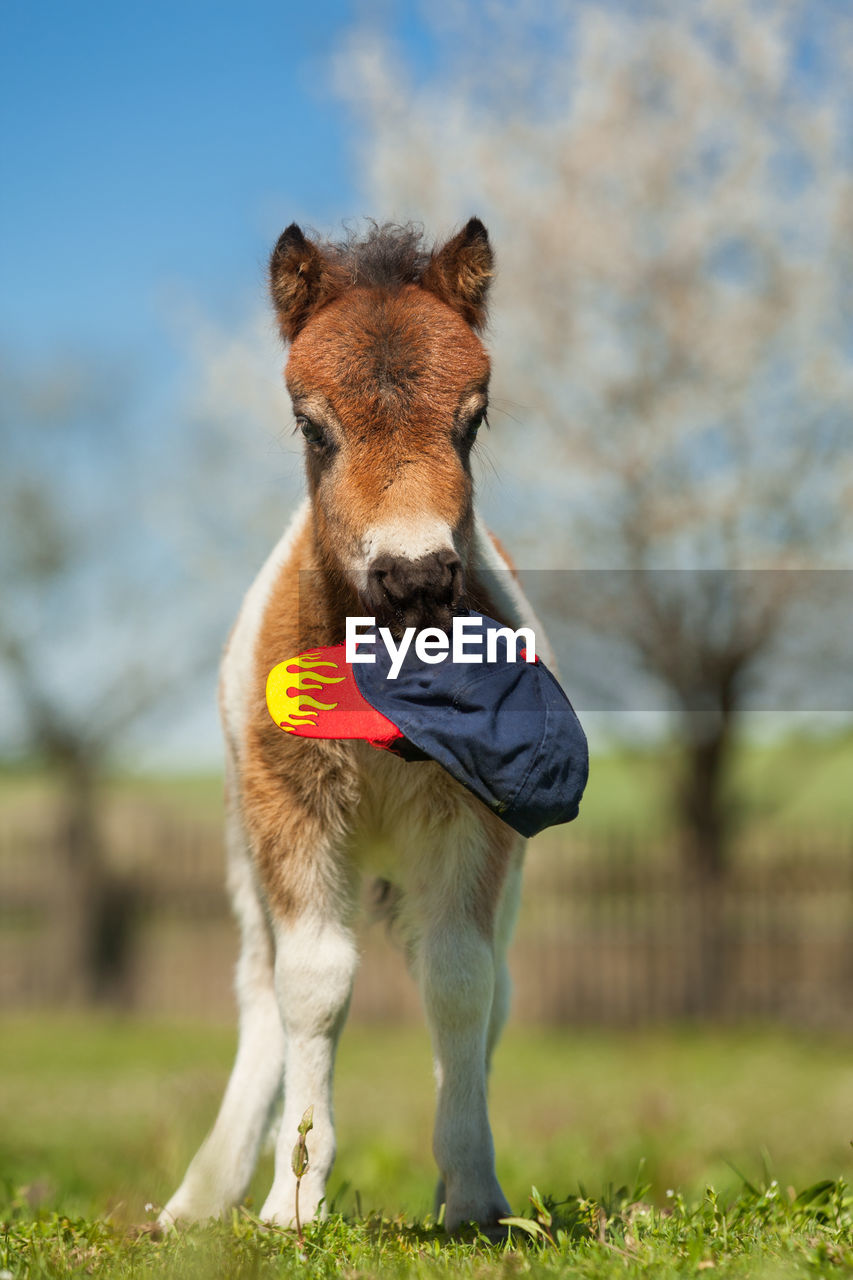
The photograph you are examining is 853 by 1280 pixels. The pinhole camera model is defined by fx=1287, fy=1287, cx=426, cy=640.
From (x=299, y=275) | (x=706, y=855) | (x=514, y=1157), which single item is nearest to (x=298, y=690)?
(x=299, y=275)

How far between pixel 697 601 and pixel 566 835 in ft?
11.3

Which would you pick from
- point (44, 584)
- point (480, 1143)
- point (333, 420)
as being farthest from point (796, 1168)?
point (44, 584)

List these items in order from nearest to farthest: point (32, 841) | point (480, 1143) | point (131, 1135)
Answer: point (480, 1143)
point (131, 1135)
point (32, 841)

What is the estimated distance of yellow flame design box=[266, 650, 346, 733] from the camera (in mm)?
3711

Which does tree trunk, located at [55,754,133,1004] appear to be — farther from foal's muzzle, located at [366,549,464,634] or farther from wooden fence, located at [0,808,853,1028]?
foal's muzzle, located at [366,549,464,634]

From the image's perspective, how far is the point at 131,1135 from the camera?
24.8 ft

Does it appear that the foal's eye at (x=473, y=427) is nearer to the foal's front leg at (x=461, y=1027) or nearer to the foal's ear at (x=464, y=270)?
the foal's ear at (x=464, y=270)

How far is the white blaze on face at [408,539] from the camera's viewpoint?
326 centimetres

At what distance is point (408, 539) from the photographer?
3.29 metres

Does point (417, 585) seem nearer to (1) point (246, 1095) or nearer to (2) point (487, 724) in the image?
(2) point (487, 724)

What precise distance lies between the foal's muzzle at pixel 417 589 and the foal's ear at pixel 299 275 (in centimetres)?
118

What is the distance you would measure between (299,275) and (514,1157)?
4.05 metres

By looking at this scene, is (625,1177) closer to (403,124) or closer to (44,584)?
(403,124)

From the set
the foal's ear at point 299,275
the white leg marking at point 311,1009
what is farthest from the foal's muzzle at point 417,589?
the foal's ear at point 299,275
